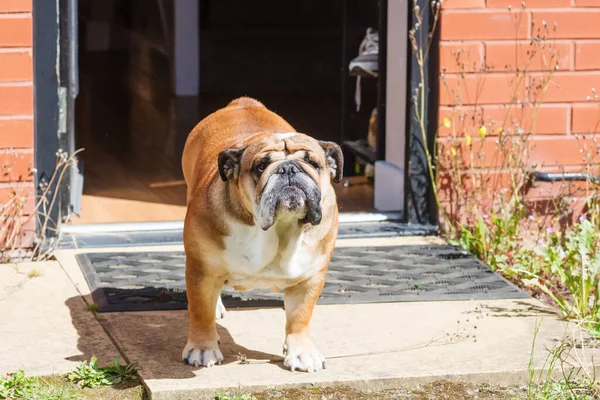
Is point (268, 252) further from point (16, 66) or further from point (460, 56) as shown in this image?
point (460, 56)

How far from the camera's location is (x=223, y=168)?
13.2ft

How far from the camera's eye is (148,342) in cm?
451

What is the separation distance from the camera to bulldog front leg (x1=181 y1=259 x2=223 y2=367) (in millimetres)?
4195

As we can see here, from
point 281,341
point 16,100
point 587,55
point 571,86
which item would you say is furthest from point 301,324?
point 587,55

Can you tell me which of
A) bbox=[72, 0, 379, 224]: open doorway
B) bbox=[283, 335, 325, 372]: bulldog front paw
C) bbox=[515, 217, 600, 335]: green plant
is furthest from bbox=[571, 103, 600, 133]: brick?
bbox=[283, 335, 325, 372]: bulldog front paw

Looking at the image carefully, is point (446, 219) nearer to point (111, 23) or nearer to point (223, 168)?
point (223, 168)

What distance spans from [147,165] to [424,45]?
287 cm

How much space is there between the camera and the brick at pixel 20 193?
5715 millimetres

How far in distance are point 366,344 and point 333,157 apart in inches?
33.5

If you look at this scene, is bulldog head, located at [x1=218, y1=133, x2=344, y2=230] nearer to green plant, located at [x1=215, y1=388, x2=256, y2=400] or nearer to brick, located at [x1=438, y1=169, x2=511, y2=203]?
green plant, located at [x1=215, y1=388, x2=256, y2=400]

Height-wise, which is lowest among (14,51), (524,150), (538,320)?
(538,320)

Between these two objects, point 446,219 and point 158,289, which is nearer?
point 158,289

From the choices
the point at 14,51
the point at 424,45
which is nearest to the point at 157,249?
the point at 14,51

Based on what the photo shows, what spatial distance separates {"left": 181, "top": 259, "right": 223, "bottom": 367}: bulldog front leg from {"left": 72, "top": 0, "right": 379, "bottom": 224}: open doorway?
233 cm
